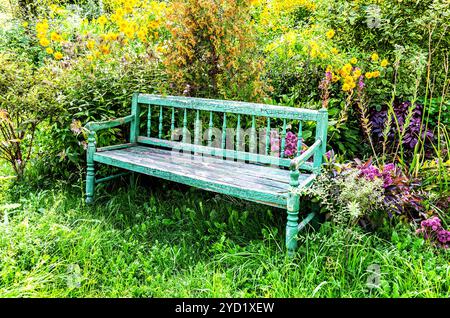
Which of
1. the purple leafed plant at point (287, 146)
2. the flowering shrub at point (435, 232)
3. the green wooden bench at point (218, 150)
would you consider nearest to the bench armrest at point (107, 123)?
the green wooden bench at point (218, 150)

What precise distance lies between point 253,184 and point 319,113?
700 mm

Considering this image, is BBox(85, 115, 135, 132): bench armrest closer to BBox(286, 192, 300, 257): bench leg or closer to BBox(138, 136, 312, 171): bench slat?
BBox(138, 136, 312, 171): bench slat

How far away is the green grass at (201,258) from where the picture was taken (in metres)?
2.80

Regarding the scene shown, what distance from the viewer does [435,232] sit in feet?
10.4

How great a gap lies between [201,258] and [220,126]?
1.50 metres

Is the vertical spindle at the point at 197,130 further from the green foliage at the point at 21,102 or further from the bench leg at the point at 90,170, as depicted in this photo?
the green foliage at the point at 21,102

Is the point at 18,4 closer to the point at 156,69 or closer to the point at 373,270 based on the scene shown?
the point at 156,69

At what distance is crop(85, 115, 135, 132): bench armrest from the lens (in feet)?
13.7

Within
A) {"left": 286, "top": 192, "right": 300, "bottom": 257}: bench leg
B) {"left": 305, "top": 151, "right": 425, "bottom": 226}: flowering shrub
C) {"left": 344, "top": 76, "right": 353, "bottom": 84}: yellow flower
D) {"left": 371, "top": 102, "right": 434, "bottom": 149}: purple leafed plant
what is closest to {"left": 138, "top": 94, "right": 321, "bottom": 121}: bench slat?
{"left": 305, "top": 151, "right": 425, "bottom": 226}: flowering shrub

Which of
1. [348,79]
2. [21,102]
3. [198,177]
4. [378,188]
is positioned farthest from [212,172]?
[21,102]

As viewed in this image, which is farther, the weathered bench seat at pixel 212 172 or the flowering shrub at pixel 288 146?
the flowering shrub at pixel 288 146

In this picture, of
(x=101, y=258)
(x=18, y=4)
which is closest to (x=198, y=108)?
(x=101, y=258)

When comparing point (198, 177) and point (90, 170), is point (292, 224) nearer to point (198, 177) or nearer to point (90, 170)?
point (198, 177)

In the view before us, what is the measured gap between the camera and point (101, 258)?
128 inches
